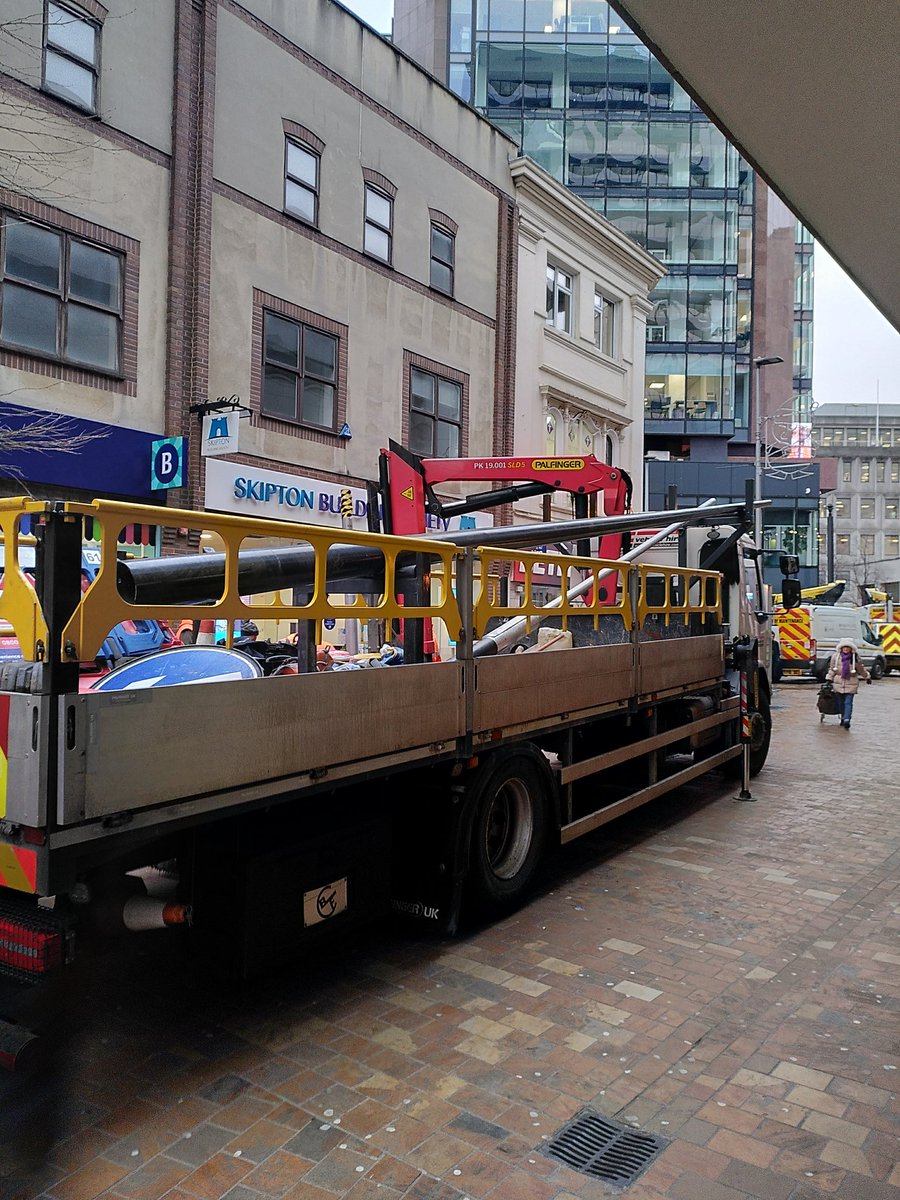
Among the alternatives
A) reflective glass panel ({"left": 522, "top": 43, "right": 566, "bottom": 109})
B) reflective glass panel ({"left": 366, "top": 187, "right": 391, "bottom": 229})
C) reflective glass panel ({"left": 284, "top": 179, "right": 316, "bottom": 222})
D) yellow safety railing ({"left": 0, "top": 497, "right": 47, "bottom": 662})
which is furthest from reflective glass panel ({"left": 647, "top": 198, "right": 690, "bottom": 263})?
yellow safety railing ({"left": 0, "top": 497, "right": 47, "bottom": 662})

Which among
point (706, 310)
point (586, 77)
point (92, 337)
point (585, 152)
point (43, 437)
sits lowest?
point (43, 437)

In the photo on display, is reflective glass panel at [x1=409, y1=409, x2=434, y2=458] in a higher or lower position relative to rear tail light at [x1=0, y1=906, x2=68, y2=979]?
higher

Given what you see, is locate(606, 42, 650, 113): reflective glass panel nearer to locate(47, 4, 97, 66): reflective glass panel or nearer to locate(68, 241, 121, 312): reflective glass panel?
locate(47, 4, 97, 66): reflective glass panel

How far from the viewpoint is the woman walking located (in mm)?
15219

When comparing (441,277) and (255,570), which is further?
(441,277)

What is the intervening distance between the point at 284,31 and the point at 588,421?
12.1 metres

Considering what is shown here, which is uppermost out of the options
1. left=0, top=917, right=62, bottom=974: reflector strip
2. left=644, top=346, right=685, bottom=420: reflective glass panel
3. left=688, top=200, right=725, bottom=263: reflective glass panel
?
left=688, top=200, right=725, bottom=263: reflective glass panel

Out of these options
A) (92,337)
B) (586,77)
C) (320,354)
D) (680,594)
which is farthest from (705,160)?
(680,594)

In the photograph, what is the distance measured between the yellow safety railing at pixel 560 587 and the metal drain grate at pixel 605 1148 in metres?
2.49

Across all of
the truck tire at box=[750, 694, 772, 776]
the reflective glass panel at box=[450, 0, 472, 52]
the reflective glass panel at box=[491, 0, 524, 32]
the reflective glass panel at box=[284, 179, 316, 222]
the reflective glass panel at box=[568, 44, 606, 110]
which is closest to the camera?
the truck tire at box=[750, 694, 772, 776]

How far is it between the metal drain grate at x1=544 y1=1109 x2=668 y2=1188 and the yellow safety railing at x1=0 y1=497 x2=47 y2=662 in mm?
2523

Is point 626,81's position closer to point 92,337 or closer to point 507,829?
point 92,337

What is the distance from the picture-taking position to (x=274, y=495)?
15.1 metres

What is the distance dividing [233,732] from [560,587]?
9.65 ft
